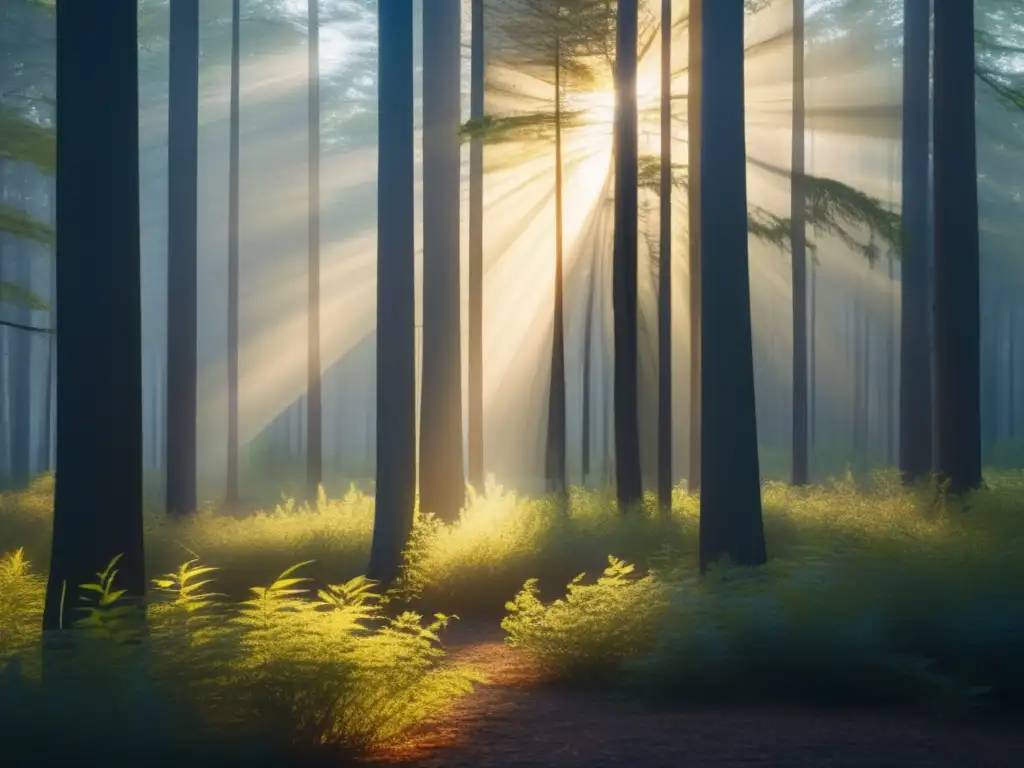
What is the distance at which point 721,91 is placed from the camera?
9828mm

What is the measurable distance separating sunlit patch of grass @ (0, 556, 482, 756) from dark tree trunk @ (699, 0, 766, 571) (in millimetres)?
4479

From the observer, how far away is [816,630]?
6.98 meters

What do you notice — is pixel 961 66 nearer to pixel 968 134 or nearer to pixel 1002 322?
pixel 968 134

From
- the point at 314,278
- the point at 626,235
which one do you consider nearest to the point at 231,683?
the point at 626,235

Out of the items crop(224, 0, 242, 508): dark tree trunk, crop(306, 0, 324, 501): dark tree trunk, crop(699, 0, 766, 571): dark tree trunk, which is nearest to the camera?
crop(699, 0, 766, 571): dark tree trunk

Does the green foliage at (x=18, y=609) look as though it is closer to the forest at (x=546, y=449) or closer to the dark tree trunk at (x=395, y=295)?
the forest at (x=546, y=449)

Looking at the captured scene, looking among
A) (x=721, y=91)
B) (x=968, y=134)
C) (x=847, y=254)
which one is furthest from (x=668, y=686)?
(x=847, y=254)

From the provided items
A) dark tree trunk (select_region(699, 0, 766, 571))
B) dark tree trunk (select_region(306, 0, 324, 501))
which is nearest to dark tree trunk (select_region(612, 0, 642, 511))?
dark tree trunk (select_region(699, 0, 766, 571))

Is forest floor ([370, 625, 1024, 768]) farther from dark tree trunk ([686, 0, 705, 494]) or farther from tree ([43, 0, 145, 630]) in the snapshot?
dark tree trunk ([686, 0, 705, 494])

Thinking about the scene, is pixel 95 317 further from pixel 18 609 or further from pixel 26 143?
pixel 26 143

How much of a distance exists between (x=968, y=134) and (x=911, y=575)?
26.7 ft

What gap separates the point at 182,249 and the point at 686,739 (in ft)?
48.7

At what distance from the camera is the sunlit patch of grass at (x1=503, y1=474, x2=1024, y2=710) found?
6605 millimetres

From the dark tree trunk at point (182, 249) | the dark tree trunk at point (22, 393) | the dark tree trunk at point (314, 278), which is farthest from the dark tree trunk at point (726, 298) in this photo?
the dark tree trunk at point (22, 393)
